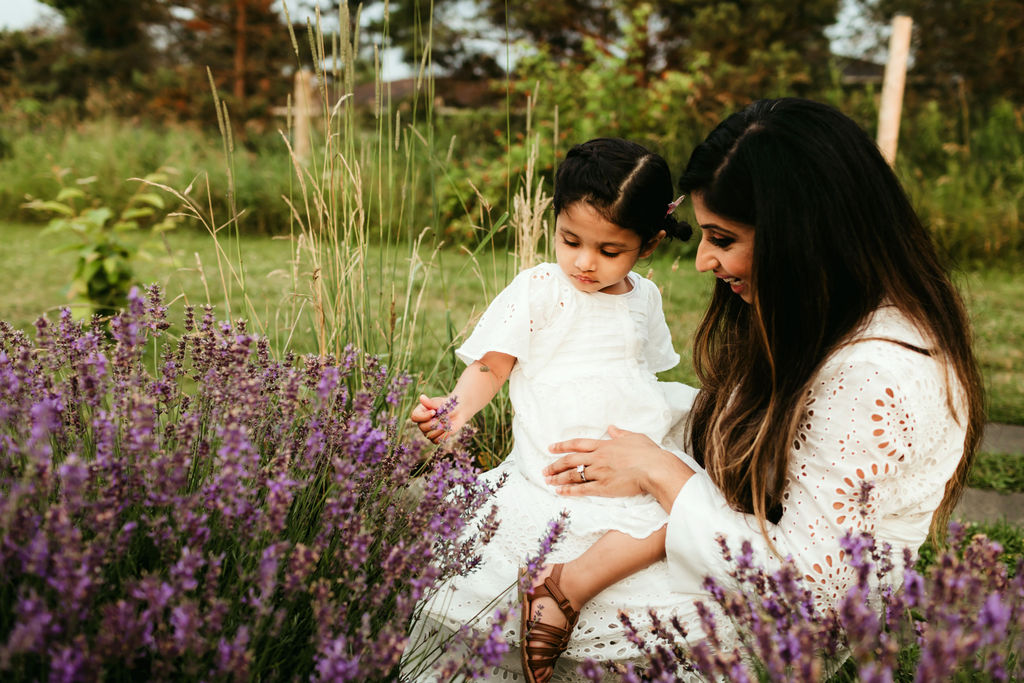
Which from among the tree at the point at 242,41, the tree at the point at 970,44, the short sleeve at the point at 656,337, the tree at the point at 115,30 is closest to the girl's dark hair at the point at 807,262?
the short sleeve at the point at 656,337

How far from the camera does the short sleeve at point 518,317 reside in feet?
6.81

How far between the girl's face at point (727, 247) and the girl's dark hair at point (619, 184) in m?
0.30

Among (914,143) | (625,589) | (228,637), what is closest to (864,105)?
(914,143)

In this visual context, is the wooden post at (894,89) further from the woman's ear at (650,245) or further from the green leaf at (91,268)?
the green leaf at (91,268)

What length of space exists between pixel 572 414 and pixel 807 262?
2.42 feet

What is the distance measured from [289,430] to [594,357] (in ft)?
3.18

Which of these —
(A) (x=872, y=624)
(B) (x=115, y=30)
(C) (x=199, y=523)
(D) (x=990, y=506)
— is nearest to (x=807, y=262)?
(A) (x=872, y=624)

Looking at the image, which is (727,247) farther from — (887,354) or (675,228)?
(675,228)

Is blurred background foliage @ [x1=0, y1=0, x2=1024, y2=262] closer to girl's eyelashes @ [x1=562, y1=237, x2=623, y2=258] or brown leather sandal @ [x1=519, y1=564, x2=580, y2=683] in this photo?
girl's eyelashes @ [x1=562, y1=237, x2=623, y2=258]

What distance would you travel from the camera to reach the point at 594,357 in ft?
7.23

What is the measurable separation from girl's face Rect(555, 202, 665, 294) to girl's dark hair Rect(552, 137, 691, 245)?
0.08 feet

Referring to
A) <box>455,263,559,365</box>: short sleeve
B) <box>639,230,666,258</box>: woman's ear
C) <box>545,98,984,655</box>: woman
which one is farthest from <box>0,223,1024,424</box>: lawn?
<box>545,98,984,655</box>: woman

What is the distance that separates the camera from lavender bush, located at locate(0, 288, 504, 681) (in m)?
0.94

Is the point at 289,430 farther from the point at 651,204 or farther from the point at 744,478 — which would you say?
the point at 651,204
